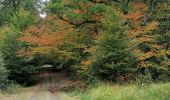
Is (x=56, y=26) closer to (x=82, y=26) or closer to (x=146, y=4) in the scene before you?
(x=82, y=26)

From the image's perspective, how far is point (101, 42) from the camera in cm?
2547

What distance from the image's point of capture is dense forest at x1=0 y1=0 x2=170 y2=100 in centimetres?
2542

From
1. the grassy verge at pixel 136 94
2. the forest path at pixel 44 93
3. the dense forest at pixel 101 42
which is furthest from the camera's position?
the dense forest at pixel 101 42

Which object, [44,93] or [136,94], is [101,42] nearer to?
[44,93]

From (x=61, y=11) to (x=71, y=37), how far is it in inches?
101

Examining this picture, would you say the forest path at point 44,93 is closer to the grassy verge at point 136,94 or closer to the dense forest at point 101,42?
the dense forest at point 101,42

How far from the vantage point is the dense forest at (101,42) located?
2542 cm

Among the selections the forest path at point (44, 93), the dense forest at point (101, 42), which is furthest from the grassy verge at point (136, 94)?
the dense forest at point (101, 42)

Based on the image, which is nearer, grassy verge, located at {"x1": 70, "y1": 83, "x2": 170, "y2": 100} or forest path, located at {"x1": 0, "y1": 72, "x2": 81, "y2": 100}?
grassy verge, located at {"x1": 70, "y1": 83, "x2": 170, "y2": 100}

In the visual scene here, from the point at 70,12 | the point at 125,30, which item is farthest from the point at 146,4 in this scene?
the point at 125,30

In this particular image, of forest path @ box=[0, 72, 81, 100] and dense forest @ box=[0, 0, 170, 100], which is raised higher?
dense forest @ box=[0, 0, 170, 100]

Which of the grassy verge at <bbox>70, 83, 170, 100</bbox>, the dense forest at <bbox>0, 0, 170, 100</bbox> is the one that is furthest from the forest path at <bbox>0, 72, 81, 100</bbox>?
the grassy verge at <bbox>70, 83, 170, 100</bbox>

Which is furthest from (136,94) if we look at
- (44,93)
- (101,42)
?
(44,93)

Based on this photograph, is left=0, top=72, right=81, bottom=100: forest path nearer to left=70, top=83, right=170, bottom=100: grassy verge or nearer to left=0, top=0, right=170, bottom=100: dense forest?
left=0, top=0, right=170, bottom=100: dense forest
